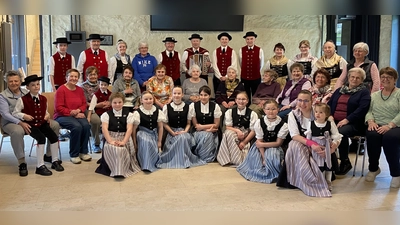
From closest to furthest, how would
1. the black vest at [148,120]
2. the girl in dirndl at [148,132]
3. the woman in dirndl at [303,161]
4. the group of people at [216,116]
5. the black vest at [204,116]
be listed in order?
1. the woman in dirndl at [303,161]
2. the group of people at [216,116]
3. the girl in dirndl at [148,132]
4. the black vest at [148,120]
5. the black vest at [204,116]

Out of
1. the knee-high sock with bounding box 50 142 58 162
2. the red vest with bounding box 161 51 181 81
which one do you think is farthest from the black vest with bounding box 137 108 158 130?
the red vest with bounding box 161 51 181 81

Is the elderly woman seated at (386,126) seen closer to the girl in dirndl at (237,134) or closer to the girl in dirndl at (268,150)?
the girl in dirndl at (268,150)

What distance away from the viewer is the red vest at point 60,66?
4965 mm

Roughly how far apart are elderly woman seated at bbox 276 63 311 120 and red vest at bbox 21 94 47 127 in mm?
2439

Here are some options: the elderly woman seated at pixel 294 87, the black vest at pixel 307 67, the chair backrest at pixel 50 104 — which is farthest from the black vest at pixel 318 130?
the chair backrest at pixel 50 104

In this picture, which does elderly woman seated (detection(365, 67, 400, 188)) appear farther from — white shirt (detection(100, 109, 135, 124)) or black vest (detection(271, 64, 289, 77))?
white shirt (detection(100, 109, 135, 124))

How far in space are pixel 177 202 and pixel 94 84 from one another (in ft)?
7.44

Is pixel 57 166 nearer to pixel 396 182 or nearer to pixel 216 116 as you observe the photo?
pixel 216 116

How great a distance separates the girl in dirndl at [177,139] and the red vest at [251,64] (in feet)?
4.49

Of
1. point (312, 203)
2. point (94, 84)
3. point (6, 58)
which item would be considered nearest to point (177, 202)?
point (312, 203)

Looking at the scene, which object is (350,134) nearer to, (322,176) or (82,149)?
(322,176)

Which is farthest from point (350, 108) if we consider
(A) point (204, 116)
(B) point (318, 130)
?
(A) point (204, 116)
